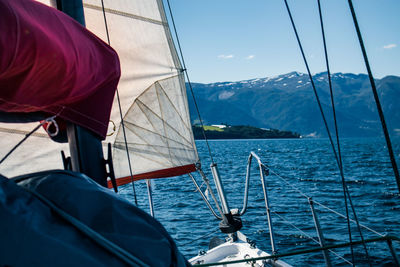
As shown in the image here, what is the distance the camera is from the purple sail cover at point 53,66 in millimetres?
1430

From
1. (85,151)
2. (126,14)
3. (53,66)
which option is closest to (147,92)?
(126,14)

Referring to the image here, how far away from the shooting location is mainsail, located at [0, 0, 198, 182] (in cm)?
398

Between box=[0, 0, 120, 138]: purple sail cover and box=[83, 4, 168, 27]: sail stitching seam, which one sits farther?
box=[83, 4, 168, 27]: sail stitching seam

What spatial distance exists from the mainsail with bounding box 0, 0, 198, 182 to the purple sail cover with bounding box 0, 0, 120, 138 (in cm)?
160

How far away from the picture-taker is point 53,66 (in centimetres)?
167

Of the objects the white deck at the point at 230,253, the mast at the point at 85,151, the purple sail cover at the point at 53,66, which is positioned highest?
the purple sail cover at the point at 53,66

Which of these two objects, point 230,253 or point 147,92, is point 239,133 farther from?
point 147,92

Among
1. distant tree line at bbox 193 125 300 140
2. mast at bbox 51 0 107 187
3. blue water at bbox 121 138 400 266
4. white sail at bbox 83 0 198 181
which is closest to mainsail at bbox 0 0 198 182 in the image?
white sail at bbox 83 0 198 181

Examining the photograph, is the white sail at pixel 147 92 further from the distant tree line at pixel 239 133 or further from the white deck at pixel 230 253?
the distant tree line at pixel 239 133

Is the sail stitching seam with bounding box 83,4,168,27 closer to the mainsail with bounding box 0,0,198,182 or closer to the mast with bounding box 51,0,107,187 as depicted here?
the mainsail with bounding box 0,0,198,182

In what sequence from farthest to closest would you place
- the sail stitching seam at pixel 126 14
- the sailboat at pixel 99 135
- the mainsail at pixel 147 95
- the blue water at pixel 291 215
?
the blue water at pixel 291 215, the mainsail at pixel 147 95, the sail stitching seam at pixel 126 14, the sailboat at pixel 99 135

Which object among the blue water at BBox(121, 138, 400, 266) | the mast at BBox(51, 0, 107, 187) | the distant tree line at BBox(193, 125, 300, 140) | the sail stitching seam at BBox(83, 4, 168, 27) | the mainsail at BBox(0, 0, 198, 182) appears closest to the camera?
the mast at BBox(51, 0, 107, 187)

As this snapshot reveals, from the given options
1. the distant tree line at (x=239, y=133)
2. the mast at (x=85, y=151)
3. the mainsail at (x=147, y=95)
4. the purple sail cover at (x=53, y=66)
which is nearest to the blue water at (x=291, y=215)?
the mainsail at (x=147, y=95)

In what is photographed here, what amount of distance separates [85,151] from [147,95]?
212 centimetres
